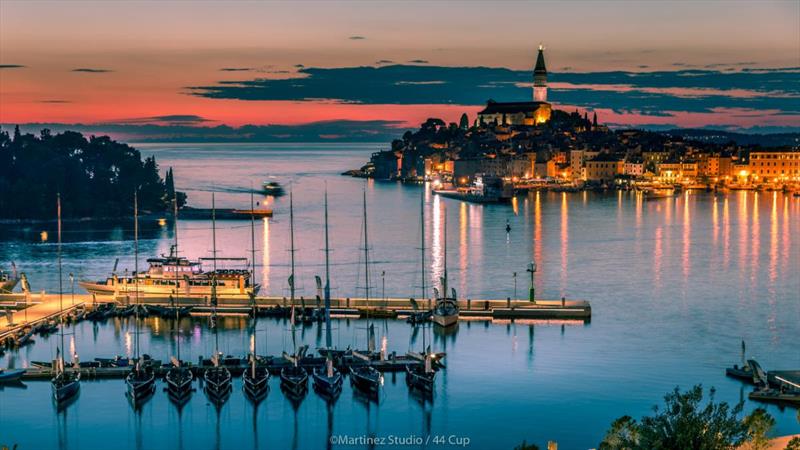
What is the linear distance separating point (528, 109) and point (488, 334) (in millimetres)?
82443

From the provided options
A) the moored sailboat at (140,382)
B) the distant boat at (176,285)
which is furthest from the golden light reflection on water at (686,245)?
the moored sailboat at (140,382)

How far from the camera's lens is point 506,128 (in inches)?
3841

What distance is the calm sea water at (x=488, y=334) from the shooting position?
48.4 feet

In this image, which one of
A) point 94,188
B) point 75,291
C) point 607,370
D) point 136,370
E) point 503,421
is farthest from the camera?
point 94,188

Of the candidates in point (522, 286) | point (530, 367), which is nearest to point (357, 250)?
point (522, 286)

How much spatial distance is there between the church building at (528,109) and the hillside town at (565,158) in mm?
111

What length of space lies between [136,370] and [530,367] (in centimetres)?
664

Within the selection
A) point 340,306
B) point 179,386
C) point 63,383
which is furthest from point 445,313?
point 63,383

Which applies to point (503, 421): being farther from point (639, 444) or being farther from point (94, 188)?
point (94, 188)

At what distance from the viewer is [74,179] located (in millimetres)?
50562

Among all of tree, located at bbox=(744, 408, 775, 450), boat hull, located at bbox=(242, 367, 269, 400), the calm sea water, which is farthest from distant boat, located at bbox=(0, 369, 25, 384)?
tree, located at bbox=(744, 408, 775, 450)

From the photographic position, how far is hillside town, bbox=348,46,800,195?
80750 millimetres

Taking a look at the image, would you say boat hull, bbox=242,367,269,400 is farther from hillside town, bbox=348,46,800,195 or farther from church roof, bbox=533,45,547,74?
church roof, bbox=533,45,547,74

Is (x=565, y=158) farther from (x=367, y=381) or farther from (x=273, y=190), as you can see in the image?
(x=367, y=381)
